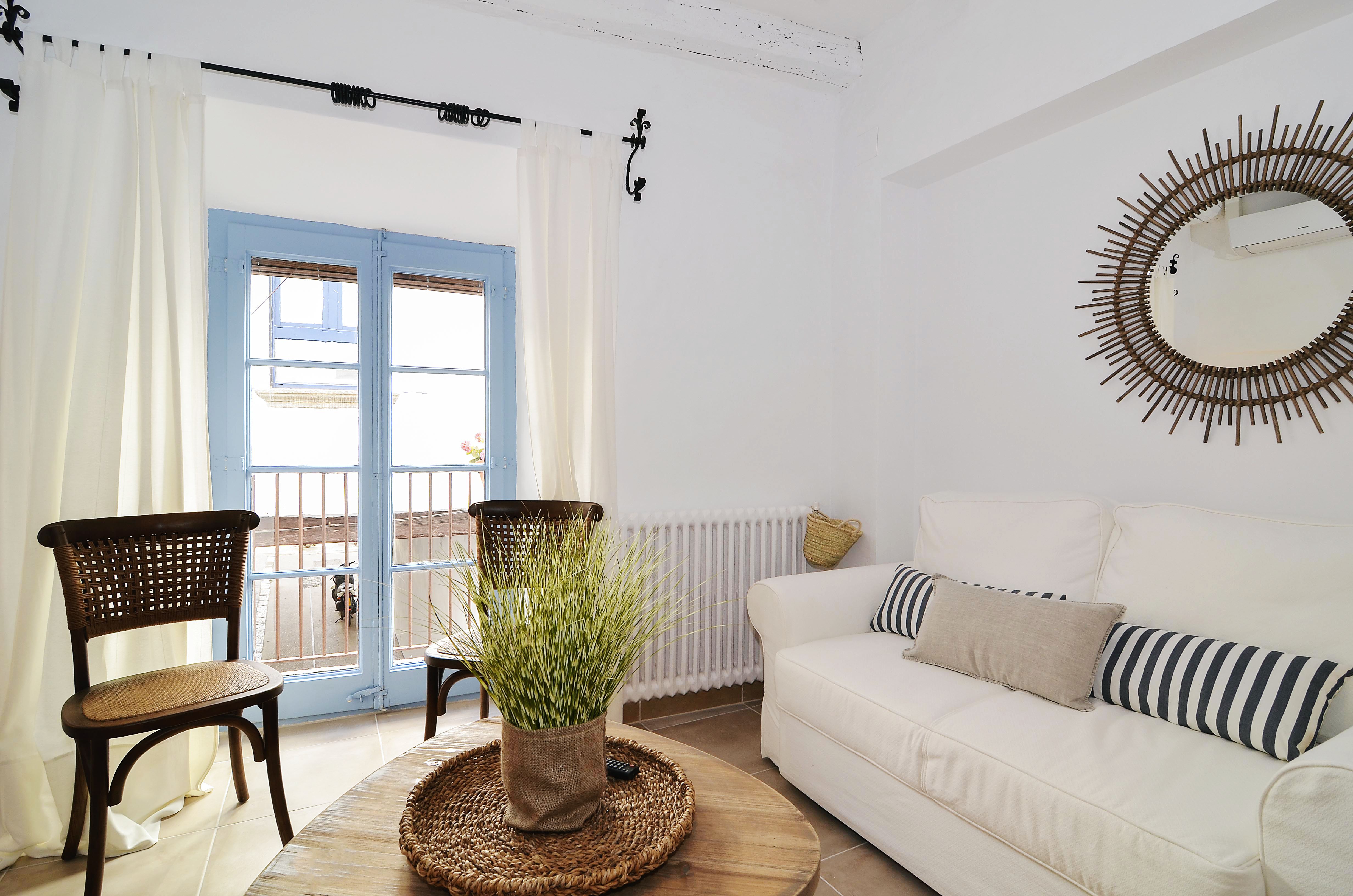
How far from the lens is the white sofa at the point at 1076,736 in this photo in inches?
47.2

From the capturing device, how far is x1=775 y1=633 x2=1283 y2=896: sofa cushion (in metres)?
1.24

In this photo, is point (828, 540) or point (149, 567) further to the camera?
point (828, 540)

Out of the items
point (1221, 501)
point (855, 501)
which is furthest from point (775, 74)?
point (1221, 501)

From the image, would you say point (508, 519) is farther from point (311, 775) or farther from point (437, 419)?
point (311, 775)

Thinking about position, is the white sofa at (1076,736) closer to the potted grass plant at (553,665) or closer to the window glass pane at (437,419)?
the potted grass plant at (553,665)

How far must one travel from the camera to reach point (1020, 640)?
6.26 ft

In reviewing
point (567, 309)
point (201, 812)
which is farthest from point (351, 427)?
point (201, 812)

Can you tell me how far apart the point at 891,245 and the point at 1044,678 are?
1.89 meters

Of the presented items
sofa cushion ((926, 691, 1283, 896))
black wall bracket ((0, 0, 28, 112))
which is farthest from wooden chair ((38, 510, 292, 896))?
sofa cushion ((926, 691, 1283, 896))

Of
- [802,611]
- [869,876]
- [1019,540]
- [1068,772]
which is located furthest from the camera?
[802,611]

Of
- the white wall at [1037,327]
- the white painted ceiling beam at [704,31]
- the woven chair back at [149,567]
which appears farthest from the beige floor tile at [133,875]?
the white painted ceiling beam at [704,31]

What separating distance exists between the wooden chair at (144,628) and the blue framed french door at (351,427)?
0.72 m

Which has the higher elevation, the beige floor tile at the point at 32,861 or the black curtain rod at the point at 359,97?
the black curtain rod at the point at 359,97

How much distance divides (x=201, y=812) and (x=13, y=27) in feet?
7.83
